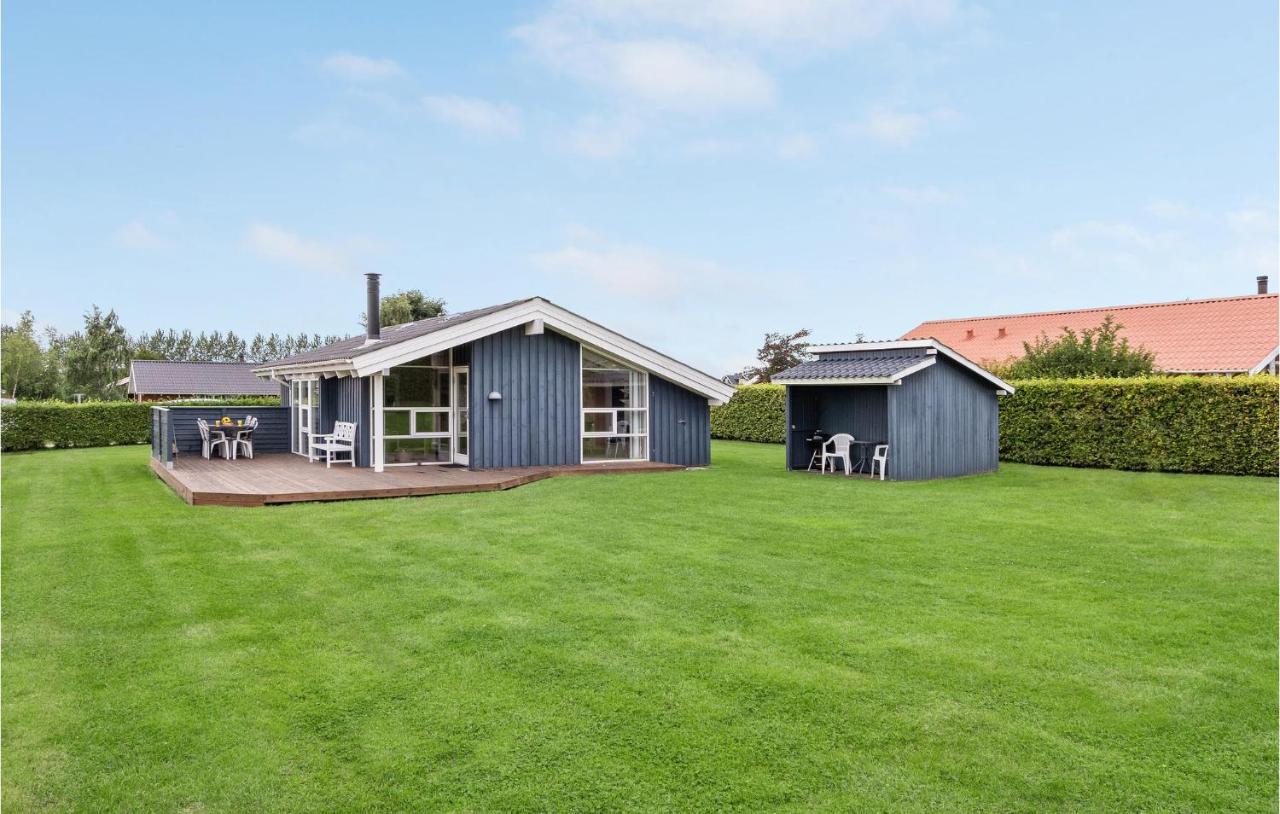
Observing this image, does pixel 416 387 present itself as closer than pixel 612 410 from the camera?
Yes

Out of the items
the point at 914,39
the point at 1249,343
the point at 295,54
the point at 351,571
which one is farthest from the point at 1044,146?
the point at 351,571

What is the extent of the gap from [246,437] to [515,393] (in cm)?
679

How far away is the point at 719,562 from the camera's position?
723 cm

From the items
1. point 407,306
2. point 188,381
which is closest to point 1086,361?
point 407,306

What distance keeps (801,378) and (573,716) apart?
12.8m

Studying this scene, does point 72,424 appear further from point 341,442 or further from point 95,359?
point 95,359

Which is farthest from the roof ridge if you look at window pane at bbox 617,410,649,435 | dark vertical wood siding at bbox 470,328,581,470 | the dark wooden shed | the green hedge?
the green hedge

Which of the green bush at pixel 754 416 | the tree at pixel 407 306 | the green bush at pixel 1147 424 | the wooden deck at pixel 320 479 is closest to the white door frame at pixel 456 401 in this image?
the wooden deck at pixel 320 479

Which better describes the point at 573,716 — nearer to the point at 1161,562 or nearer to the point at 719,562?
the point at 719,562

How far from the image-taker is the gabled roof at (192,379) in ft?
155

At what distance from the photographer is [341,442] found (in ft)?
51.5

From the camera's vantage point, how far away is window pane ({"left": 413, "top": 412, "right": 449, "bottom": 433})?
15.1 metres

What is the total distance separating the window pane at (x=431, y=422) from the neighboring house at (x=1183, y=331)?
21.2 metres

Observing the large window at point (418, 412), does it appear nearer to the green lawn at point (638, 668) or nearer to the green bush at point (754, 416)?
the green lawn at point (638, 668)
